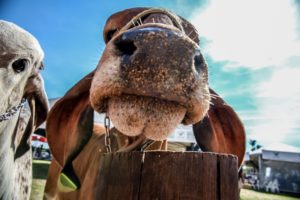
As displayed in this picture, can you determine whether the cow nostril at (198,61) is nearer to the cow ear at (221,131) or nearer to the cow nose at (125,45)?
the cow nose at (125,45)

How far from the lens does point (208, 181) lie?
53.0 inches

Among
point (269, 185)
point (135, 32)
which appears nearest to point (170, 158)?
point (135, 32)

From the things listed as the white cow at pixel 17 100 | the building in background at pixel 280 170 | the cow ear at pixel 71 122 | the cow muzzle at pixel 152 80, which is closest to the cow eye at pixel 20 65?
the white cow at pixel 17 100

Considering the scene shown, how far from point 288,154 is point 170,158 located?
30.1 metres

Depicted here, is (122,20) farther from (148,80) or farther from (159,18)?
(148,80)

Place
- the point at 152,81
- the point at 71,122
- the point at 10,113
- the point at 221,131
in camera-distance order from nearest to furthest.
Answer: the point at 152,81 → the point at 10,113 → the point at 221,131 → the point at 71,122

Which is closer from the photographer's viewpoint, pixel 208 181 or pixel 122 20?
pixel 208 181

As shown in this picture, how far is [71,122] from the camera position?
3521 mm

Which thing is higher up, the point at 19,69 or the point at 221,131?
the point at 19,69

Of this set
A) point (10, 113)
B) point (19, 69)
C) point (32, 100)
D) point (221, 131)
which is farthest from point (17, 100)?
point (221, 131)

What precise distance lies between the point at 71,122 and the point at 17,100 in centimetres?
73

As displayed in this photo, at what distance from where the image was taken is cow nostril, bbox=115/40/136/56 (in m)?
1.75

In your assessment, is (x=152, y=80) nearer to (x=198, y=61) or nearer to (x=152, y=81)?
(x=152, y=81)

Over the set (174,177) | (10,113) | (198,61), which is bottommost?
(174,177)
